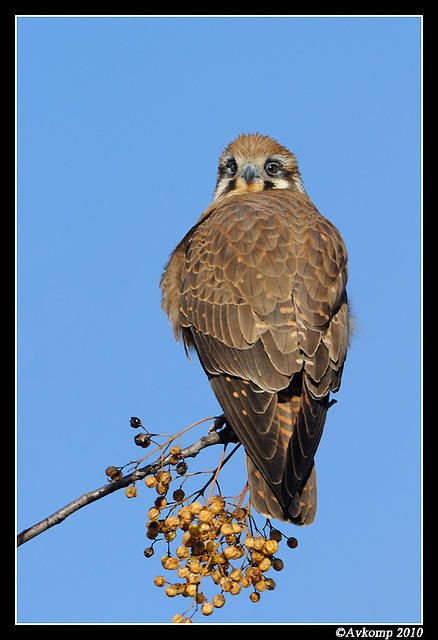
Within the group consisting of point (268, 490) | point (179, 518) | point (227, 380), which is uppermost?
point (227, 380)

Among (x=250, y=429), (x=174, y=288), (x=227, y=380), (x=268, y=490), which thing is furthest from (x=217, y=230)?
→ (x=268, y=490)

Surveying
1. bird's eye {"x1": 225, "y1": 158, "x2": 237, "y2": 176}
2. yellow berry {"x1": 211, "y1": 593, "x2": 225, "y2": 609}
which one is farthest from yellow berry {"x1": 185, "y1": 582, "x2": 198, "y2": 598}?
bird's eye {"x1": 225, "y1": 158, "x2": 237, "y2": 176}

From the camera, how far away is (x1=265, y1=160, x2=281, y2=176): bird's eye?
5758mm

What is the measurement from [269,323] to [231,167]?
2024 mm

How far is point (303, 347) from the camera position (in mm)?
4047

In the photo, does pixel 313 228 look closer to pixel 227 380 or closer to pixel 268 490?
pixel 227 380

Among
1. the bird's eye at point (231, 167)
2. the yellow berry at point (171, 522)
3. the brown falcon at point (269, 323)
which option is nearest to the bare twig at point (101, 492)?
the yellow berry at point (171, 522)

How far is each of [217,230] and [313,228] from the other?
0.57 m

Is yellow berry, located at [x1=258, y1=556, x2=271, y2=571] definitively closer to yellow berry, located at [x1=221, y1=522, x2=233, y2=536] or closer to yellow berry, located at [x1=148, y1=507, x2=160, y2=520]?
yellow berry, located at [x1=221, y1=522, x2=233, y2=536]

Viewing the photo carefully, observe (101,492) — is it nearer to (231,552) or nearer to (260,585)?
(231,552)

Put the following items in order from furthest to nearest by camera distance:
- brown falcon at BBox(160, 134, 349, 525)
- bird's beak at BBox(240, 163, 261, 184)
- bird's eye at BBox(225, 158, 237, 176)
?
bird's eye at BBox(225, 158, 237, 176)
bird's beak at BBox(240, 163, 261, 184)
brown falcon at BBox(160, 134, 349, 525)

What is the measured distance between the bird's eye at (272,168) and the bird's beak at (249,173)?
4.5 inches

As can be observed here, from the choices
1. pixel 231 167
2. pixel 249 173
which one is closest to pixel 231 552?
pixel 249 173

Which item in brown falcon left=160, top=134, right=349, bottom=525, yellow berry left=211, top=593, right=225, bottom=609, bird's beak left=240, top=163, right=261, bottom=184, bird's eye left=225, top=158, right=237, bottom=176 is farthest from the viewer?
bird's eye left=225, top=158, right=237, bottom=176
